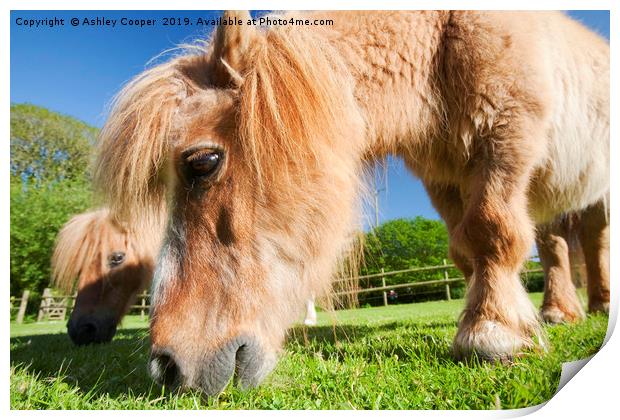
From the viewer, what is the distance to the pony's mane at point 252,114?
4.51 feet

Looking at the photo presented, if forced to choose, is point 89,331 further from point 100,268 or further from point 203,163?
point 203,163

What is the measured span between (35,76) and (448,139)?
187 centimetres

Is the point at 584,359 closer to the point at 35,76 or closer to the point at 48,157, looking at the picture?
the point at 35,76

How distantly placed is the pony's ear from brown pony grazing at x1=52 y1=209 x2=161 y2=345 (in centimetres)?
209

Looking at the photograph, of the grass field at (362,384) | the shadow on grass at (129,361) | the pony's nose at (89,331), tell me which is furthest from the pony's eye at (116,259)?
the grass field at (362,384)

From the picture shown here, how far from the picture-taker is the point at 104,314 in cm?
328

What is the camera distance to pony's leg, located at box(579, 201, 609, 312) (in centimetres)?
295

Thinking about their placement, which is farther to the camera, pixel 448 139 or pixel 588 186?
pixel 588 186

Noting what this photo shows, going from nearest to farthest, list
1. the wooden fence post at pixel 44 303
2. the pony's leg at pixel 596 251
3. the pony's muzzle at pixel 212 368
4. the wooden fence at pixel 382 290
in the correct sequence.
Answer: the pony's muzzle at pixel 212 368 < the pony's leg at pixel 596 251 < the wooden fence at pixel 382 290 < the wooden fence post at pixel 44 303

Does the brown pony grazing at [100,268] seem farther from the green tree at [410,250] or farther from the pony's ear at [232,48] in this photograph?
the pony's ear at [232,48]

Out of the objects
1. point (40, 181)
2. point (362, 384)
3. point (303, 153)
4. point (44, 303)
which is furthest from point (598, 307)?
point (44, 303)

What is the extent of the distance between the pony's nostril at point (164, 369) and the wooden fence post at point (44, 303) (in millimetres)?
3052

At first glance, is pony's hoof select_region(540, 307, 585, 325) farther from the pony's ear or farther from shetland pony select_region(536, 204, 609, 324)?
the pony's ear
